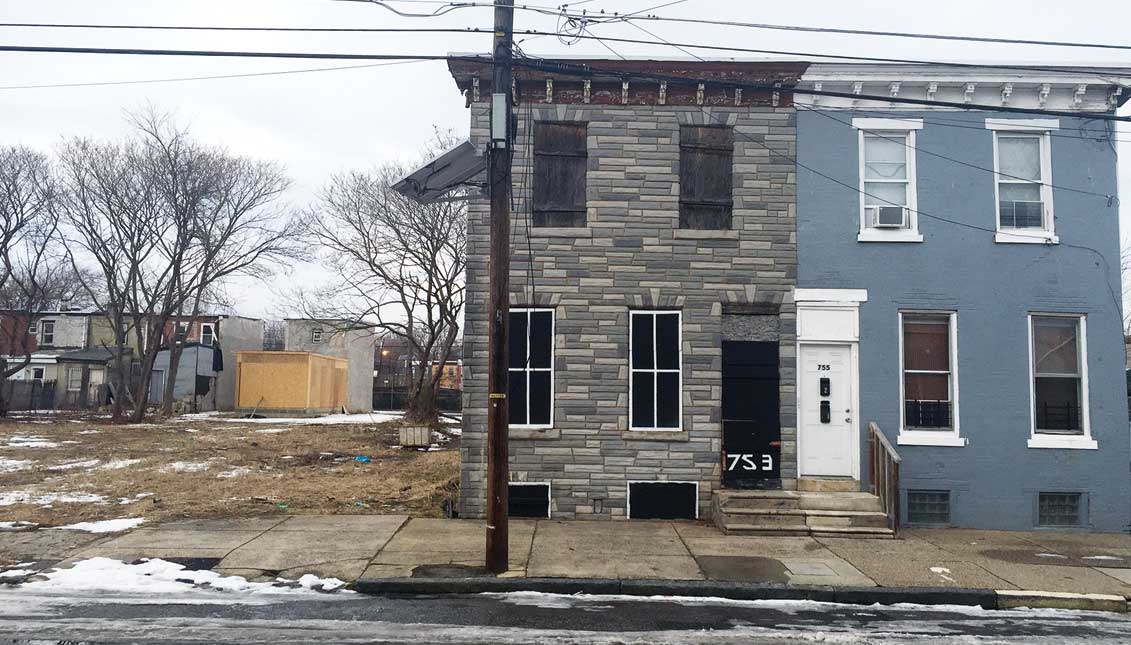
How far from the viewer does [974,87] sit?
470 inches

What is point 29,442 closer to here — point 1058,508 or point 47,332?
point 1058,508

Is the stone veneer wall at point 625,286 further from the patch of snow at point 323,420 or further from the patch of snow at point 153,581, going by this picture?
the patch of snow at point 323,420

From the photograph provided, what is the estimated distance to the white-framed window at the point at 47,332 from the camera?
180 feet

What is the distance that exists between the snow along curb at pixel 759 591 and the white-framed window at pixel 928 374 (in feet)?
12.8

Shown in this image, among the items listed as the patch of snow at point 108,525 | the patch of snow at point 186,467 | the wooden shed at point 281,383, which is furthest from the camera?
the wooden shed at point 281,383

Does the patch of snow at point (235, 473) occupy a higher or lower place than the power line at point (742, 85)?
lower

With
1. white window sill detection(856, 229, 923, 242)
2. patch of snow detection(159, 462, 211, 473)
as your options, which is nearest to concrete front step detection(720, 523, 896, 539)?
white window sill detection(856, 229, 923, 242)

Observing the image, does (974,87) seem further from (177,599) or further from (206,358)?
(206,358)

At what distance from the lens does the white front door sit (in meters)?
11.7

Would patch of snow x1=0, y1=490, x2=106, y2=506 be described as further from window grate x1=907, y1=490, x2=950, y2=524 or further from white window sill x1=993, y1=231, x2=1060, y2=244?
white window sill x1=993, y1=231, x2=1060, y2=244

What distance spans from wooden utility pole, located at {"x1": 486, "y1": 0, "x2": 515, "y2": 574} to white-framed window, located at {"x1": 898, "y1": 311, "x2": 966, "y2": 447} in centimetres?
643

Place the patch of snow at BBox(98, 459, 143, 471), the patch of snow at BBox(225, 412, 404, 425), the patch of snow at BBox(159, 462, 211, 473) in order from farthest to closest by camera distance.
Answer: the patch of snow at BBox(225, 412, 404, 425), the patch of snow at BBox(98, 459, 143, 471), the patch of snow at BBox(159, 462, 211, 473)

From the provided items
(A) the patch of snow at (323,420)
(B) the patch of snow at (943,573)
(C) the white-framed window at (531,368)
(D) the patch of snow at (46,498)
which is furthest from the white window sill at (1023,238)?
(A) the patch of snow at (323,420)

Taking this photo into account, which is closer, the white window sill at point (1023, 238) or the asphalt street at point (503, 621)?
the asphalt street at point (503, 621)
